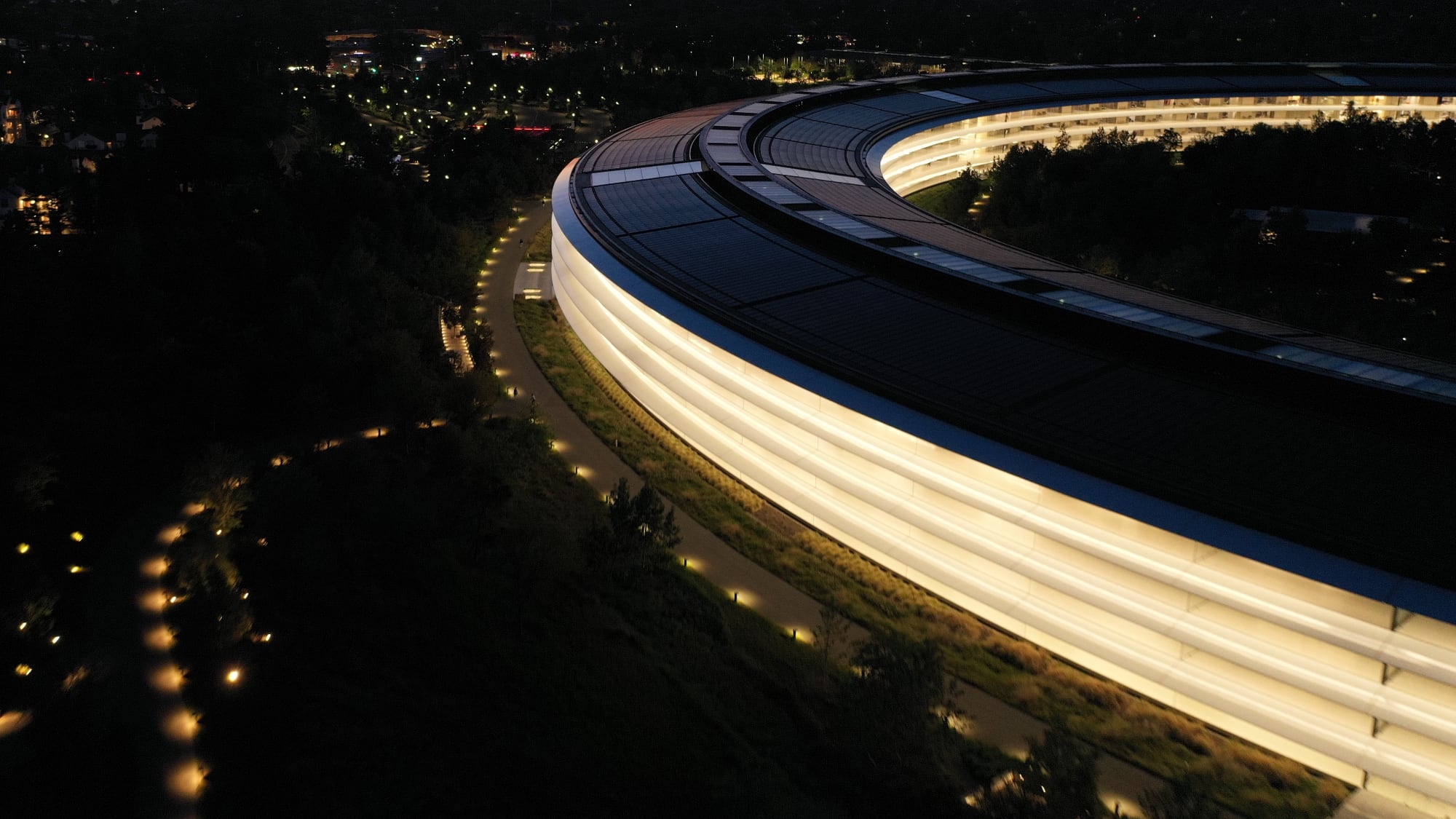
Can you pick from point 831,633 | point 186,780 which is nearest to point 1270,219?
point 831,633

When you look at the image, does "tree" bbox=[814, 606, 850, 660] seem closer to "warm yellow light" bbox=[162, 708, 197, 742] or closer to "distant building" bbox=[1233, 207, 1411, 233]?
"warm yellow light" bbox=[162, 708, 197, 742]

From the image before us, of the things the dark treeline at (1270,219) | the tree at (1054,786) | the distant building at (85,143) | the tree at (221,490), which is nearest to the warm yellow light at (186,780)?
the tree at (221,490)

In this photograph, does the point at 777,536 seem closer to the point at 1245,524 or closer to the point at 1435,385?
the point at 1245,524

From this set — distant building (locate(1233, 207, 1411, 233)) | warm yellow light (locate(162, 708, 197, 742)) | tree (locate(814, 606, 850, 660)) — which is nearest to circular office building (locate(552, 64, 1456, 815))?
tree (locate(814, 606, 850, 660))

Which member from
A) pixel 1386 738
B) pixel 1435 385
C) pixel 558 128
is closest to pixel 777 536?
pixel 1386 738

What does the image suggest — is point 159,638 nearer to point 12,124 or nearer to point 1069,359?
point 1069,359
